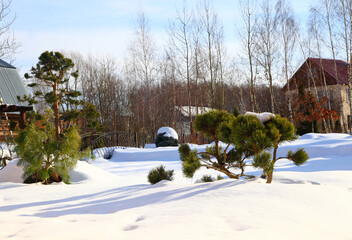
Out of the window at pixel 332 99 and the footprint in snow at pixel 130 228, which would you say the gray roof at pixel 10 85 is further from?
the window at pixel 332 99

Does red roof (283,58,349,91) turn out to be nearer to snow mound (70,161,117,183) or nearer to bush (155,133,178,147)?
bush (155,133,178,147)

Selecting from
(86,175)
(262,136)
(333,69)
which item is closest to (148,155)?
(86,175)

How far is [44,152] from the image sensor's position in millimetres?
6891

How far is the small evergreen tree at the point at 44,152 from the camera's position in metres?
6.82

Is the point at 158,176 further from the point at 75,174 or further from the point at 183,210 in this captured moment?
the point at 183,210

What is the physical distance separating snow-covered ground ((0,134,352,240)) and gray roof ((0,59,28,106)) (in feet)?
29.6

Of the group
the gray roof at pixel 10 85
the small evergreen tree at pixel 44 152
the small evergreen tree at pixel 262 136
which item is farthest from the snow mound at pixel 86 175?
the gray roof at pixel 10 85

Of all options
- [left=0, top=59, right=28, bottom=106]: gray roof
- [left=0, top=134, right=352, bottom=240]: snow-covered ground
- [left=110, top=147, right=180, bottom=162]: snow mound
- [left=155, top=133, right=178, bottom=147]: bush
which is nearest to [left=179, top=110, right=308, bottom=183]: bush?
[left=0, top=134, right=352, bottom=240]: snow-covered ground

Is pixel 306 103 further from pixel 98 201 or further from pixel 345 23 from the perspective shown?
pixel 98 201

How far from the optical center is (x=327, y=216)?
3.76 meters

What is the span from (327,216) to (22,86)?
1585cm

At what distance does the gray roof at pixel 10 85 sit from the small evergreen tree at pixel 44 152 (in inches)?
350

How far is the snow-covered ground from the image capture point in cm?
299

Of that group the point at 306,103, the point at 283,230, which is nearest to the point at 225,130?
the point at 283,230
